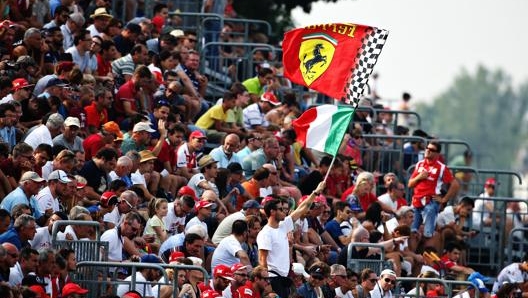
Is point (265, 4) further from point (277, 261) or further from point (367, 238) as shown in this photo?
point (277, 261)

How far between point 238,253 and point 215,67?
1022 centimetres

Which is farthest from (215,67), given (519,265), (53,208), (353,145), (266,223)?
(53,208)

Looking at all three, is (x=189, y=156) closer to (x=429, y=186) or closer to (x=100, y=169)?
(x=100, y=169)

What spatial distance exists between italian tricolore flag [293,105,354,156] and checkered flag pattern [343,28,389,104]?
9.8 inches

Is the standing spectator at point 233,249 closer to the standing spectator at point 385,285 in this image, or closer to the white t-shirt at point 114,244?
the white t-shirt at point 114,244

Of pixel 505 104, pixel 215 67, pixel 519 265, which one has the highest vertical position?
pixel 215 67

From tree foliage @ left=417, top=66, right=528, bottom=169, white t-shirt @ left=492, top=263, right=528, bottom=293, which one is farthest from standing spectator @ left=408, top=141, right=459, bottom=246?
tree foliage @ left=417, top=66, right=528, bottom=169

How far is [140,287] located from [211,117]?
8.28 meters

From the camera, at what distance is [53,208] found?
83.2 feet

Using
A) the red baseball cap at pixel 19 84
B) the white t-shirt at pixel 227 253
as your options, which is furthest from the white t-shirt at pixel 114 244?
the red baseball cap at pixel 19 84

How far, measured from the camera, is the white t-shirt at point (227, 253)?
2641 cm

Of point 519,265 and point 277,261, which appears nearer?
point 277,261

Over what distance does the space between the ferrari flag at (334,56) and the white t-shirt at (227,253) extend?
2.75 metres

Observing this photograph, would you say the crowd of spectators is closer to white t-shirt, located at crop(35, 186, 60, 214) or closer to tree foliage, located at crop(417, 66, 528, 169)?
white t-shirt, located at crop(35, 186, 60, 214)
